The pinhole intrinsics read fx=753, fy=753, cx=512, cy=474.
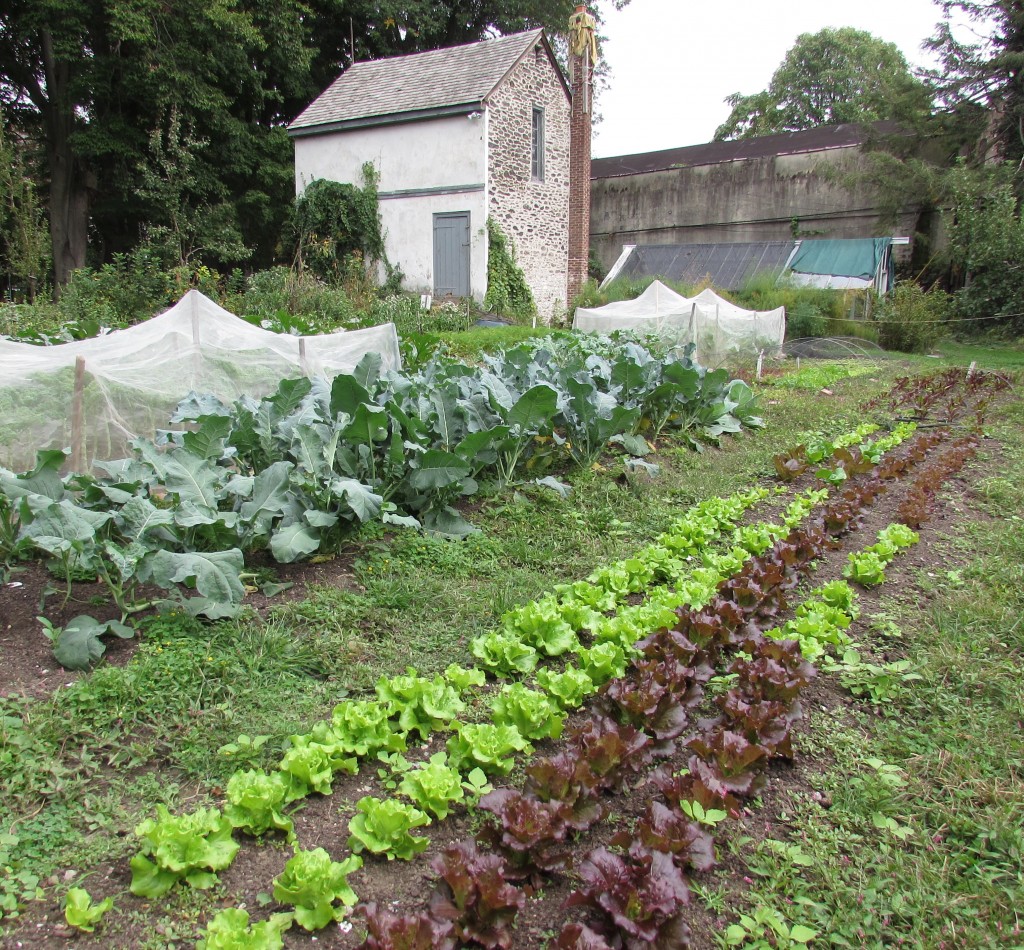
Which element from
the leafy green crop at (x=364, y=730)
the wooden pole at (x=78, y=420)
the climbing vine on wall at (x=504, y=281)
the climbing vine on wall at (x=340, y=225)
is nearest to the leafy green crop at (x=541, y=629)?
the leafy green crop at (x=364, y=730)

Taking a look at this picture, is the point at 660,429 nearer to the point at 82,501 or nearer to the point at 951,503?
the point at 951,503

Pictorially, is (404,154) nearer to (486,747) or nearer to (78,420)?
(78,420)

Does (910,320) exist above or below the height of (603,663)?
above

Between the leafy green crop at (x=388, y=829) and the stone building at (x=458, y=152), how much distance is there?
16998mm

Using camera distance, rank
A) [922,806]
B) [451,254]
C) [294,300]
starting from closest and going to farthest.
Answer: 1. [922,806]
2. [294,300]
3. [451,254]

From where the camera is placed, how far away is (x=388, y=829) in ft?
6.95

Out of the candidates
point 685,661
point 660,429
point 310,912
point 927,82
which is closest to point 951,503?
point 660,429

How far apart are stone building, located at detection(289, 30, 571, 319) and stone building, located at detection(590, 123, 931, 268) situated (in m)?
7.00

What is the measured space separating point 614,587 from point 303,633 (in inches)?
60.0

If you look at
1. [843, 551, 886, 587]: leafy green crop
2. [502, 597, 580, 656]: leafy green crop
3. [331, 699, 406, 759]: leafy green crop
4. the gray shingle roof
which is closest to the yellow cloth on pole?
the gray shingle roof

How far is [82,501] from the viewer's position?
369cm

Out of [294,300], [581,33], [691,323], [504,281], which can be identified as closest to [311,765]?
[691,323]

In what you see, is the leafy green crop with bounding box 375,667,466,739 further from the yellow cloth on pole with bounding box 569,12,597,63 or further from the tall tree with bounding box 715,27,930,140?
the tall tree with bounding box 715,27,930,140

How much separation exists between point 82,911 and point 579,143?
863 inches
